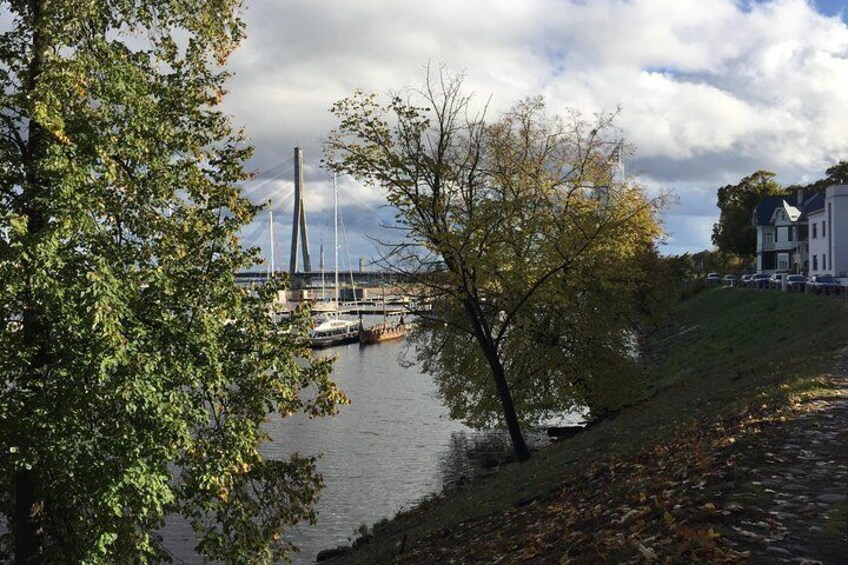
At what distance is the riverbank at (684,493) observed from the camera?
7812 millimetres

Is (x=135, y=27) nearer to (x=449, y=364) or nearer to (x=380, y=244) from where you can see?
(x=380, y=244)

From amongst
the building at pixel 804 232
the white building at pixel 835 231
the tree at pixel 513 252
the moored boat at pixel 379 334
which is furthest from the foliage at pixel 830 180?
the tree at pixel 513 252

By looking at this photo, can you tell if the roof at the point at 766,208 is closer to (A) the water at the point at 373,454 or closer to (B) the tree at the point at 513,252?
(A) the water at the point at 373,454


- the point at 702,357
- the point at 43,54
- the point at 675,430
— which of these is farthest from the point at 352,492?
the point at 702,357

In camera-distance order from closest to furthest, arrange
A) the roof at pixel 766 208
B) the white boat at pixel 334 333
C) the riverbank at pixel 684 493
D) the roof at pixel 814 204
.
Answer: the riverbank at pixel 684 493 < the roof at pixel 814 204 < the roof at pixel 766 208 < the white boat at pixel 334 333

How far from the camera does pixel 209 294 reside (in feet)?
40.9

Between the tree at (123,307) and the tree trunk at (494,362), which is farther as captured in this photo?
the tree trunk at (494,362)

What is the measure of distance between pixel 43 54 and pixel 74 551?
7891 millimetres

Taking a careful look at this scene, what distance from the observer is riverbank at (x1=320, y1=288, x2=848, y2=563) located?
781 cm

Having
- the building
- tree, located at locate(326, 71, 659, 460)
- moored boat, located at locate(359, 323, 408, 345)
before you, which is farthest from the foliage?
tree, located at locate(326, 71, 659, 460)

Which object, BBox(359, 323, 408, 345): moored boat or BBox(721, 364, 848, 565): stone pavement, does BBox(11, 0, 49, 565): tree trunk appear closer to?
BBox(721, 364, 848, 565): stone pavement

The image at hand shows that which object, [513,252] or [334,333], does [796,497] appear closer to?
[513,252]

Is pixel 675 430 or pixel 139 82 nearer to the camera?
pixel 139 82

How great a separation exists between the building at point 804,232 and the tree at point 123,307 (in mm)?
63621
